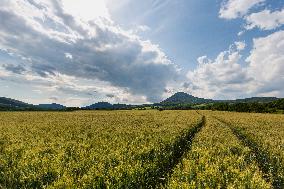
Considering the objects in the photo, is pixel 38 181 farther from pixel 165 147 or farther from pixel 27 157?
pixel 165 147

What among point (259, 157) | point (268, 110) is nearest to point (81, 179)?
point (259, 157)

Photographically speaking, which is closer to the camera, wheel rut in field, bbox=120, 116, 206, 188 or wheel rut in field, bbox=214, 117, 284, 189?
wheel rut in field, bbox=120, 116, 206, 188

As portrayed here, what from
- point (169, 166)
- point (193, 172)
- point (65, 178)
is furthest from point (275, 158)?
point (65, 178)

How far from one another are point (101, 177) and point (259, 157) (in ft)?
52.4

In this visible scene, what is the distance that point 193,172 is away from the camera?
15141 mm

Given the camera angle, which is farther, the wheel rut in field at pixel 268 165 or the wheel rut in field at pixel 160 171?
the wheel rut in field at pixel 268 165

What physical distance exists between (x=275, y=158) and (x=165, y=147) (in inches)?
314

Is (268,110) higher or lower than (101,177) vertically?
higher

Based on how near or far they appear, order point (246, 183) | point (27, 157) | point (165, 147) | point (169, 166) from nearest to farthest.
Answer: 1. point (246, 183)
2. point (27, 157)
3. point (169, 166)
4. point (165, 147)

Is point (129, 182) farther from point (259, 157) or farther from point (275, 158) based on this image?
point (259, 157)

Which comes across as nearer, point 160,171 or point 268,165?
point 160,171

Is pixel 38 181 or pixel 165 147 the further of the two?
pixel 165 147

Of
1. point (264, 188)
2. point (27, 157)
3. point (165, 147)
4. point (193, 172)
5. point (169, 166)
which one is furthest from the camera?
point (165, 147)

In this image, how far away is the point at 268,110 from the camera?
119625 mm
